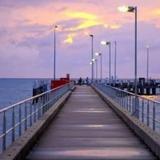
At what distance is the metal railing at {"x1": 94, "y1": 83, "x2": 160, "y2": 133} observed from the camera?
67.5ft

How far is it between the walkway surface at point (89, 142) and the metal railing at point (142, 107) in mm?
765

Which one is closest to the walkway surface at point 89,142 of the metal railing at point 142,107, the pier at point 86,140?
the pier at point 86,140

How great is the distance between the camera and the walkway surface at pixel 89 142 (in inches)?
643

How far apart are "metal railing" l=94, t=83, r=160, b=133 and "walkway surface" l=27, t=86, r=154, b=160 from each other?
77 cm

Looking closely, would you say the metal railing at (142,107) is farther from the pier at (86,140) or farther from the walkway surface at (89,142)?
the walkway surface at (89,142)

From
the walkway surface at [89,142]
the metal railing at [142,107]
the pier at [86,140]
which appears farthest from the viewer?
the metal railing at [142,107]

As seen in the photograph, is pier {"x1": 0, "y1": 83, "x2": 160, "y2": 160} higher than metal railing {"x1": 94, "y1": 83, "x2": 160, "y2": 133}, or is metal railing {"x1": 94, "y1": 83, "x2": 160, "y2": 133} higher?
metal railing {"x1": 94, "y1": 83, "x2": 160, "y2": 133}

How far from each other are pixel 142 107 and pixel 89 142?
5092 millimetres

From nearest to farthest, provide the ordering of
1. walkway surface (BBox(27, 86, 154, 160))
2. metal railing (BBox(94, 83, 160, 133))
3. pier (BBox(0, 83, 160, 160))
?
pier (BBox(0, 83, 160, 160))
walkway surface (BBox(27, 86, 154, 160))
metal railing (BBox(94, 83, 160, 133))

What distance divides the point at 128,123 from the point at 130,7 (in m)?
6.63

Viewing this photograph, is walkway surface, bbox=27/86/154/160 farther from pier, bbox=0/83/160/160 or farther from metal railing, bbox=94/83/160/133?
metal railing, bbox=94/83/160/133

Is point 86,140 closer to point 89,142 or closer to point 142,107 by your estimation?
point 89,142

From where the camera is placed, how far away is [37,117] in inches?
1027

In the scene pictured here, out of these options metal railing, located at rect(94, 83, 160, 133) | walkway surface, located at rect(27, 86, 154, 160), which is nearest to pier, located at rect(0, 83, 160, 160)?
walkway surface, located at rect(27, 86, 154, 160)
